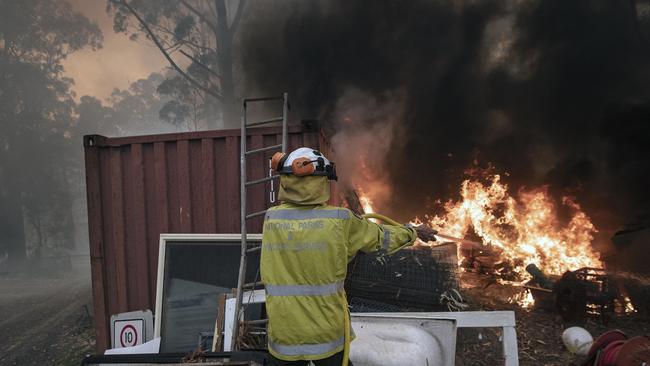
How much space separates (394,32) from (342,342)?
39.3 feet

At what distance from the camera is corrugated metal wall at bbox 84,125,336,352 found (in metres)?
4.44

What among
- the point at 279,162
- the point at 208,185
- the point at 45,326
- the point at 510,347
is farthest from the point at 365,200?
the point at 279,162

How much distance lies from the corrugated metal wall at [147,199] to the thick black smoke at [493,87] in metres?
7.68

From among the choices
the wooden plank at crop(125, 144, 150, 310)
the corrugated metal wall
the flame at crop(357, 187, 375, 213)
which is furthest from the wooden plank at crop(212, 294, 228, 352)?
the flame at crop(357, 187, 375, 213)

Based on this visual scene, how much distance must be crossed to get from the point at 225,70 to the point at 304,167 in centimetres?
1672

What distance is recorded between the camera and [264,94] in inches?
567

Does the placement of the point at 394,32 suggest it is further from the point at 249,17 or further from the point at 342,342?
the point at 342,342

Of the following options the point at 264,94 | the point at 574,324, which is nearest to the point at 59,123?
the point at 264,94

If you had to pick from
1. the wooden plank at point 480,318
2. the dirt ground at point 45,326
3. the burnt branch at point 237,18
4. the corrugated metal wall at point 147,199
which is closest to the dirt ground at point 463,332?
the dirt ground at point 45,326

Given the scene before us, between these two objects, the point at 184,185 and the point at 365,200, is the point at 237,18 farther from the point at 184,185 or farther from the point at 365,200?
the point at 184,185

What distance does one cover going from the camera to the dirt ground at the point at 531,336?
Answer: 4.71 metres

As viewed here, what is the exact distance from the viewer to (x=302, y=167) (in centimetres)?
227

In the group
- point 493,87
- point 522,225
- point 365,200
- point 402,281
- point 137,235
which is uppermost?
point 493,87

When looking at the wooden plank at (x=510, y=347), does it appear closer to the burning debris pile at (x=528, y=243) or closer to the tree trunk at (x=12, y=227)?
the burning debris pile at (x=528, y=243)
